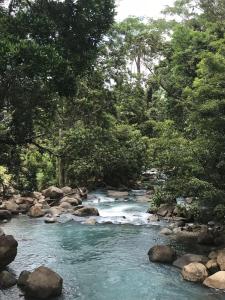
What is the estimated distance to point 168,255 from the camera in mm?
12289

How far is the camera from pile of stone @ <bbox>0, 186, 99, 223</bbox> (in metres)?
19.4

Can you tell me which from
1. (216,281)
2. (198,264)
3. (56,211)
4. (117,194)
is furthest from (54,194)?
(216,281)

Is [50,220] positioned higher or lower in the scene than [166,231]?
higher

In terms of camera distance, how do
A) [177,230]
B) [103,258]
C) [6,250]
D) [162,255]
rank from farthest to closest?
[177,230]
[103,258]
[162,255]
[6,250]

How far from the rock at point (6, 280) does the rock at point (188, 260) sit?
15.4 ft

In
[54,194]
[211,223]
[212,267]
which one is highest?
[54,194]

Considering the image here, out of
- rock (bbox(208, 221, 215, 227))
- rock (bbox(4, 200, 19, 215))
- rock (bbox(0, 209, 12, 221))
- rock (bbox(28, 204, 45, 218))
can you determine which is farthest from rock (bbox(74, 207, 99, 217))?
rock (bbox(208, 221, 215, 227))

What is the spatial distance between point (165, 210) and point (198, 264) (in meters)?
8.42

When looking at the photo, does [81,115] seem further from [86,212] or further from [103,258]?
[103,258]

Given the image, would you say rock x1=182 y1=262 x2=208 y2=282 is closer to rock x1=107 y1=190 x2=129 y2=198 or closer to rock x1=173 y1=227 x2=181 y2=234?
rock x1=173 y1=227 x2=181 y2=234

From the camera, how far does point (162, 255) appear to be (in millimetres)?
12289

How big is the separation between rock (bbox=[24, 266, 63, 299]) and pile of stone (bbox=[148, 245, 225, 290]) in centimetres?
349

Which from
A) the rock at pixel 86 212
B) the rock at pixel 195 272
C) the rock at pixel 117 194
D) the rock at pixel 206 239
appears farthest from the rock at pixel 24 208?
the rock at pixel 195 272

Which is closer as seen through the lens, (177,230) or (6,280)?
(6,280)
